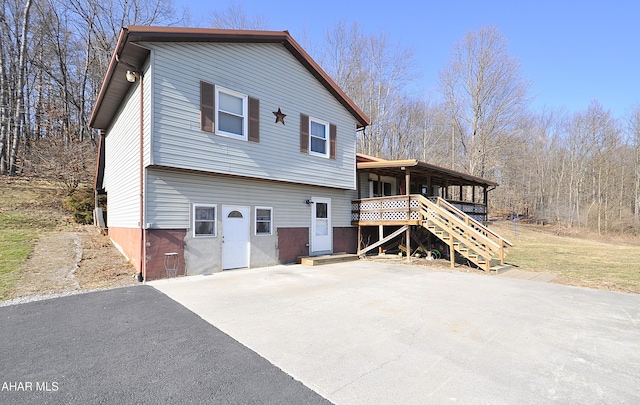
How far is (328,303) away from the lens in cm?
581

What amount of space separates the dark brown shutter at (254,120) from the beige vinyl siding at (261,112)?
0.57 feet

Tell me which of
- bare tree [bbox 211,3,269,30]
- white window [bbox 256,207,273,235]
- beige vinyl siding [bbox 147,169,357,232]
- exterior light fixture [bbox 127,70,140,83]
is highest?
bare tree [bbox 211,3,269,30]

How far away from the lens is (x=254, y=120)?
9320mm

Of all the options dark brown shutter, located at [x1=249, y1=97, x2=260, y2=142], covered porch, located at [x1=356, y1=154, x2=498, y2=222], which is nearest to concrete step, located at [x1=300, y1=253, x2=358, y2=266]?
covered porch, located at [x1=356, y1=154, x2=498, y2=222]

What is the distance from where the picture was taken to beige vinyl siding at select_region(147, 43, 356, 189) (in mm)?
7703

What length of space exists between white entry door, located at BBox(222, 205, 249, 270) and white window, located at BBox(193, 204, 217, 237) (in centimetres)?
29

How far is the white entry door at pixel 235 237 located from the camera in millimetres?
9039

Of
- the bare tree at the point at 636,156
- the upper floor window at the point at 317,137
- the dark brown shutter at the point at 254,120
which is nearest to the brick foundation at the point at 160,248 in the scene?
the dark brown shutter at the point at 254,120

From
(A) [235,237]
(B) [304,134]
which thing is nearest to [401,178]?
(B) [304,134]

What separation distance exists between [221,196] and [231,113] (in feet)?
7.92

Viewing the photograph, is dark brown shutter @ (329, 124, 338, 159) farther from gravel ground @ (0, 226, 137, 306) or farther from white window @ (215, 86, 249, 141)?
gravel ground @ (0, 226, 137, 306)

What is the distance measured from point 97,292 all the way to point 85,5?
23867 mm

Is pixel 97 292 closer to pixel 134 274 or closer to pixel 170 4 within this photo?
pixel 134 274

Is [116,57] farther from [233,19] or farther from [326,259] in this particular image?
[233,19]
